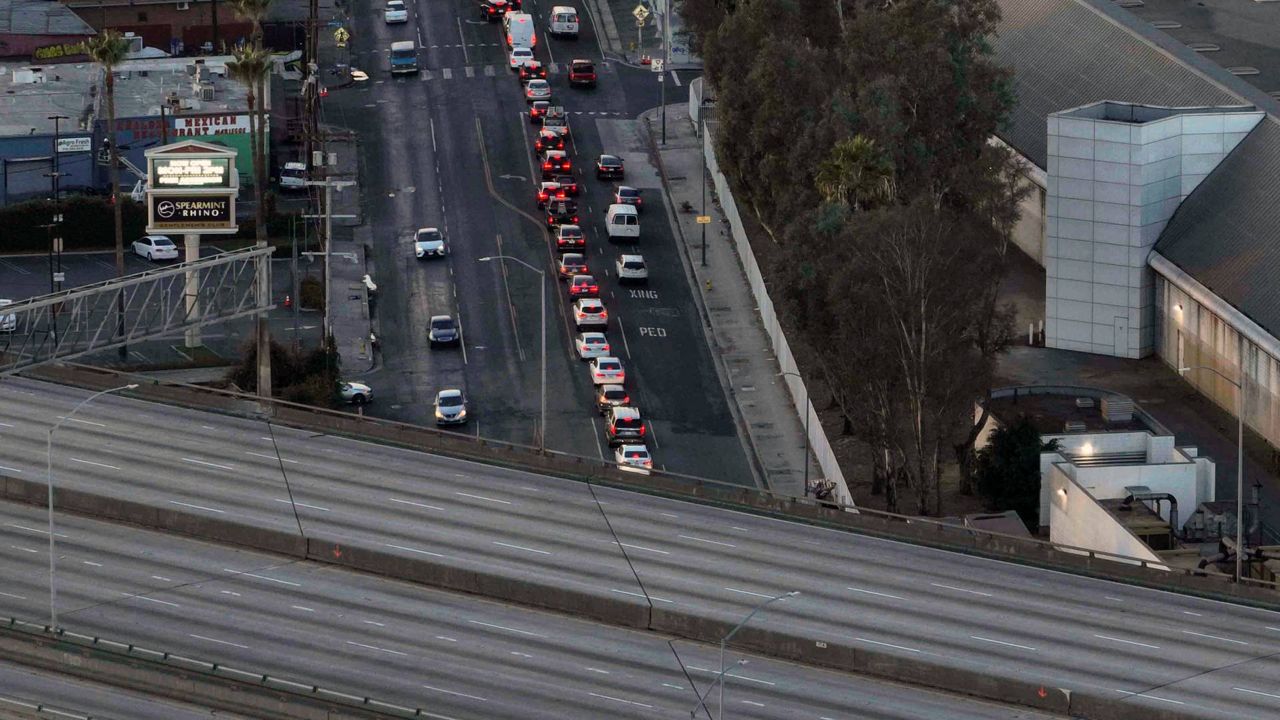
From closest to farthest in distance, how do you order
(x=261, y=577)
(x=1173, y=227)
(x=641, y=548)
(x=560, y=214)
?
1. (x=261, y=577)
2. (x=641, y=548)
3. (x=1173, y=227)
4. (x=560, y=214)

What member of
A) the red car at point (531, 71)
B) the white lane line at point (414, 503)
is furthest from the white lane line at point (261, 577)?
the red car at point (531, 71)

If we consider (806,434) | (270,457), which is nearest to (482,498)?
(270,457)

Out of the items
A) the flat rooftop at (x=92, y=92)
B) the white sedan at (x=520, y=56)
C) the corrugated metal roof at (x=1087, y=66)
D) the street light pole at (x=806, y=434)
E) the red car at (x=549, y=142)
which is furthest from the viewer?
the white sedan at (x=520, y=56)

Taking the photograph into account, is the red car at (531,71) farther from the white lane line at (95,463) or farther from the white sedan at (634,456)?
the white lane line at (95,463)

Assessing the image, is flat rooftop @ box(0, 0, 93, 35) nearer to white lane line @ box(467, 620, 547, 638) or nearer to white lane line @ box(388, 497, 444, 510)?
white lane line @ box(388, 497, 444, 510)

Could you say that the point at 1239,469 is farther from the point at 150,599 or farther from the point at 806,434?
the point at 150,599

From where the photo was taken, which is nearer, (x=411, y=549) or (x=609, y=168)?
(x=411, y=549)

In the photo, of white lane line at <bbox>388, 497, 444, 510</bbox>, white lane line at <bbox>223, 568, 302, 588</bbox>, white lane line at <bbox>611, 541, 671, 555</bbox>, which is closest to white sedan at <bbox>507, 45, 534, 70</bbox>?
white lane line at <bbox>388, 497, 444, 510</bbox>
